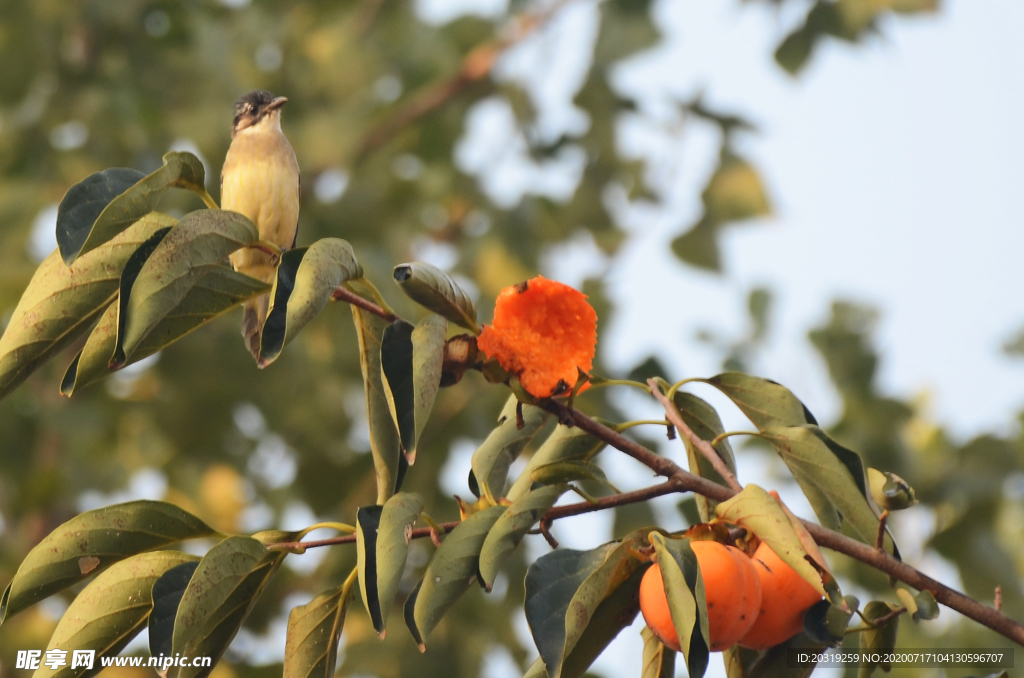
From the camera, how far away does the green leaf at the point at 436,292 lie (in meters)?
1.36

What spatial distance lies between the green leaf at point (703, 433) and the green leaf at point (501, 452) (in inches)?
10.3

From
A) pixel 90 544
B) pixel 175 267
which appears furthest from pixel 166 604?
→ pixel 175 267

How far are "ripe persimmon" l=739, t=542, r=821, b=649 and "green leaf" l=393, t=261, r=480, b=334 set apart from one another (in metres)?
0.56

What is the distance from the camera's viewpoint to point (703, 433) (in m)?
1.80

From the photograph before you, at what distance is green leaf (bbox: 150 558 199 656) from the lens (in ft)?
4.39

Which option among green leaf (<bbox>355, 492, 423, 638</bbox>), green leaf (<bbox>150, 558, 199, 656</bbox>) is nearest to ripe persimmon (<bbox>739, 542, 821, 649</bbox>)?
green leaf (<bbox>355, 492, 423, 638</bbox>)

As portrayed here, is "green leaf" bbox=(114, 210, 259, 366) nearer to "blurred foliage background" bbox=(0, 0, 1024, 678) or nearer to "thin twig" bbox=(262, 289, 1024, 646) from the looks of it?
"thin twig" bbox=(262, 289, 1024, 646)

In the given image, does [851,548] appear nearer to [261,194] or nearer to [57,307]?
[57,307]

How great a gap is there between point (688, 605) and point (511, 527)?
0.27 m

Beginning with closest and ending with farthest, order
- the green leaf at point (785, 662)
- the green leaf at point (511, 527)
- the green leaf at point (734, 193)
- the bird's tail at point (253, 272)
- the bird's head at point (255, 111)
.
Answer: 1. the green leaf at point (511, 527)
2. the green leaf at point (785, 662)
3. the bird's tail at point (253, 272)
4. the bird's head at point (255, 111)
5. the green leaf at point (734, 193)

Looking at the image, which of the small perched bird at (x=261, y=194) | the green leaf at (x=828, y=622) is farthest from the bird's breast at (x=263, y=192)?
the green leaf at (x=828, y=622)

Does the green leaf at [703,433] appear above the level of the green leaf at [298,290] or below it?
below

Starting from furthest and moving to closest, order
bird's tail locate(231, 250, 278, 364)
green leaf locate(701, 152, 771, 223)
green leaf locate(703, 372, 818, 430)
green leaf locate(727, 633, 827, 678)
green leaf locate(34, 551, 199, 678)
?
green leaf locate(701, 152, 771, 223) < bird's tail locate(231, 250, 278, 364) < green leaf locate(703, 372, 818, 430) < green leaf locate(727, 633, 827, 678) < green leaf locate(34, 551, 199, 678)

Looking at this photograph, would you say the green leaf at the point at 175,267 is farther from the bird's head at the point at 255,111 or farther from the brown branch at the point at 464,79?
the brown branch at the point at 464,79
